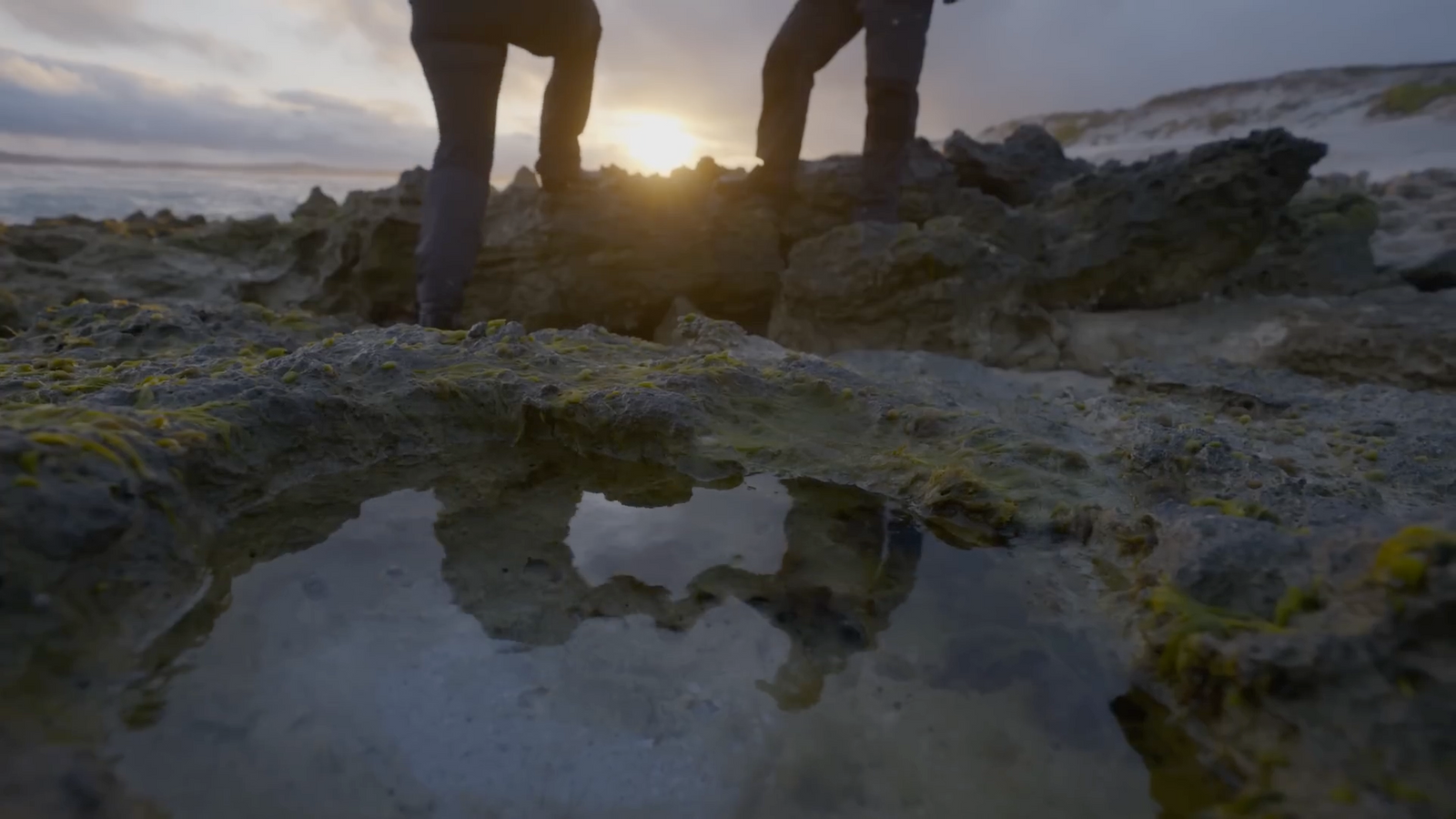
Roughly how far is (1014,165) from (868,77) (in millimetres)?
2389

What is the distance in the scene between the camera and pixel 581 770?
3.45 feet

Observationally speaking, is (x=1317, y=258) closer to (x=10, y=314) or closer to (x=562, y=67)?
(x=562, y=67)

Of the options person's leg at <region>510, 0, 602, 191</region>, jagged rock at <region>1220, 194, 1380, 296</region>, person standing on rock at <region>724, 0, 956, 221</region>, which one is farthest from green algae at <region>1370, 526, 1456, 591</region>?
jagged rock at <region>1220, 194, 1380, 296</region>

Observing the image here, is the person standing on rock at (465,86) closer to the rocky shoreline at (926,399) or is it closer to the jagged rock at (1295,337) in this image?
the rocky shoreline at (926,399)

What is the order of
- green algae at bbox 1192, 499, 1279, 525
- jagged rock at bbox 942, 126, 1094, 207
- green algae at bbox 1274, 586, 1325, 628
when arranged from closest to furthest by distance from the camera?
green algae at bbox 1274, 586, 1325, 628 → green algae at bbox 1192, 499, 1279, 525 → jagged rock at bbox 942, 126, 1094, 207

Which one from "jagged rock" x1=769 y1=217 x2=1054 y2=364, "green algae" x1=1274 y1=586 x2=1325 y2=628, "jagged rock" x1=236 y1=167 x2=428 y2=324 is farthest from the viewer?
"jagged rock" x1=236 y1=167 x2=428 y2=324

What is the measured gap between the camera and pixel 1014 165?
6.44m

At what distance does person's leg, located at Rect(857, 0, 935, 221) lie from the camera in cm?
440

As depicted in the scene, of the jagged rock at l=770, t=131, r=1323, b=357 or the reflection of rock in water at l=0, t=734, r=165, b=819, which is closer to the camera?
the reflection of rock in water at l=0, t=734, r=165, b=819

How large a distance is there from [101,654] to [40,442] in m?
0.33

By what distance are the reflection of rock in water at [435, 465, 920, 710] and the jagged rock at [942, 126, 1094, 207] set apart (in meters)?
5.15

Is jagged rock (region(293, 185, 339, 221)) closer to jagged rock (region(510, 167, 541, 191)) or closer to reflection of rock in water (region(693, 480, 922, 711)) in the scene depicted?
jagged rock (region(510, 167, 541, 191))

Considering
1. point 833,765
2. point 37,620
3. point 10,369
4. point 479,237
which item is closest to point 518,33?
point 479,237

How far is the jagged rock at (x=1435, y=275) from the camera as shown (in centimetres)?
451
